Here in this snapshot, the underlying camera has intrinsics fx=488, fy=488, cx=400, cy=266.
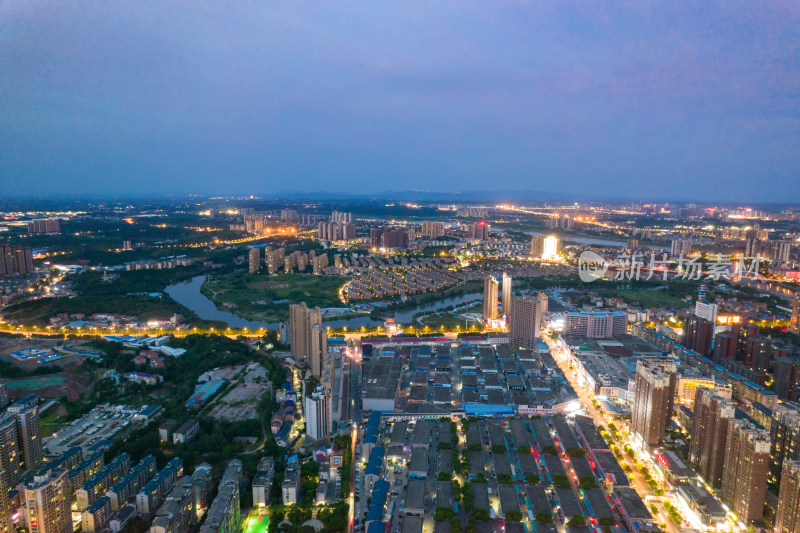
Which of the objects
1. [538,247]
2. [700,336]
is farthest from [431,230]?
[700,336]

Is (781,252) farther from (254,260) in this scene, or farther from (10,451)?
(10,451)

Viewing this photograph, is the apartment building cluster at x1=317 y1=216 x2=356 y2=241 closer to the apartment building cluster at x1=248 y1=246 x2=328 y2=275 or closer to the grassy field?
the apartment building cluster at x1=248 y1=246 x2=328 y2=275

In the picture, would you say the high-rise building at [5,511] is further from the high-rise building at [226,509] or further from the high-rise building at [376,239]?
the high-rise building at [376,239]

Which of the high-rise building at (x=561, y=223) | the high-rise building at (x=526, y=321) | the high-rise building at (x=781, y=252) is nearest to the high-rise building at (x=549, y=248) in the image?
the high-rise building at (x=781, y=252)

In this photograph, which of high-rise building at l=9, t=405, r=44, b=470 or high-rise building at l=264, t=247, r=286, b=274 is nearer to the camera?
high-rise building at l=9, t=405, r=44, b=470

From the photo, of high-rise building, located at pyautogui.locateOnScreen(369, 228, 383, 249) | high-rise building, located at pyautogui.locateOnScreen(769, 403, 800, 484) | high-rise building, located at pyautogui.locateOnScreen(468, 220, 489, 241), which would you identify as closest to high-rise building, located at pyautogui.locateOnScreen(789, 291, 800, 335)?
high-rise building, located at pyautogui.locateOnScreen(769, 403, 800, 484)
